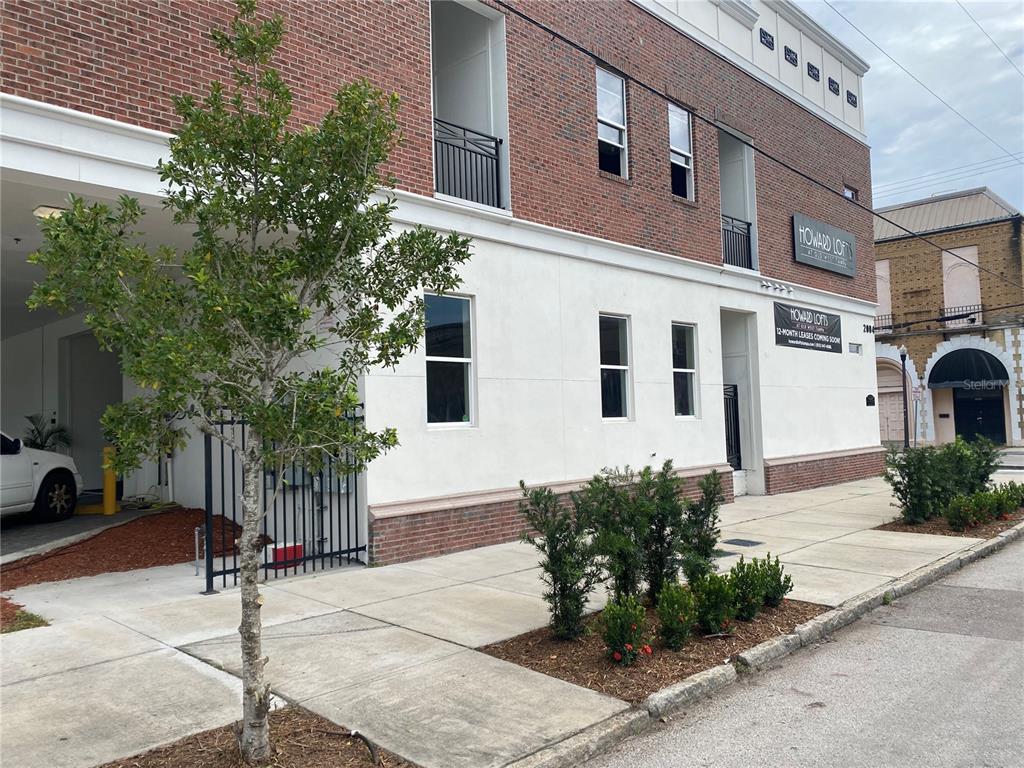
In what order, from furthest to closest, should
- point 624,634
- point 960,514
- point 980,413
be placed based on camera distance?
1. point 980,413
2. point 960,514
3. point 624,634

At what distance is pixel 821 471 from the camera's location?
18.4 metres

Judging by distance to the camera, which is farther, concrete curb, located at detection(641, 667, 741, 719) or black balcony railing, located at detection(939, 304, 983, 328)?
black balcony railing, located at detection(939, 304, 983, 328)

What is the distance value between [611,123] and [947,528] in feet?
28.0

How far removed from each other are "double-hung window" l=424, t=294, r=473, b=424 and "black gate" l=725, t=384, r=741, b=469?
815 centimetres

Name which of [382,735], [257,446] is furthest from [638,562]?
[257,446]

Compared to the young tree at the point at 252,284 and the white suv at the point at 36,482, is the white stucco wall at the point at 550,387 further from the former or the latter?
the white suv at the point at 36,482

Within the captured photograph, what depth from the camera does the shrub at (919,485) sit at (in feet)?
39.0

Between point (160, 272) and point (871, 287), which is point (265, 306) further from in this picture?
point (871, 287)

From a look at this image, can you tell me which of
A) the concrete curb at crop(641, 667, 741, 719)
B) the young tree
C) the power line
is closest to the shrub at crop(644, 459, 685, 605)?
the concrete curb at crop(641, 667, 741, 719)

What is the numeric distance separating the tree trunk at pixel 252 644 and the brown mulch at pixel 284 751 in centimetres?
12

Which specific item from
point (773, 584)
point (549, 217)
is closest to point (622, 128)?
point (549, 217)

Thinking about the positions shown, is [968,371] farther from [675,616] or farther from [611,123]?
[675,616]

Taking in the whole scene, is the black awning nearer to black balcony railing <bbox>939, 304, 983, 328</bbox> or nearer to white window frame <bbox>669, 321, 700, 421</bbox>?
black balcony railing <bbox>939, 304, 983, 328</bbox>

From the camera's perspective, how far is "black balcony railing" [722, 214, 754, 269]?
16766 millimetres
